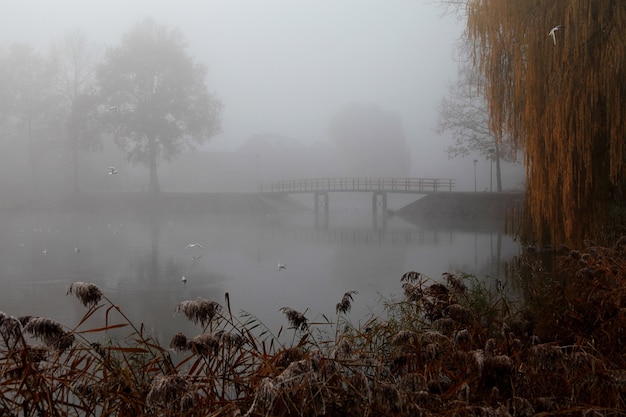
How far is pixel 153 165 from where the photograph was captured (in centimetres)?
3531

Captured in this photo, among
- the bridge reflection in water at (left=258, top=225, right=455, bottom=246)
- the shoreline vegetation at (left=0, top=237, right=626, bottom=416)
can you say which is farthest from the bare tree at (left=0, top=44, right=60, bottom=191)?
the shoreline vegetation at (left=0, top=237, right=626, bottom=416)

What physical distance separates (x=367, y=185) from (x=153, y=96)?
15155 millimetres

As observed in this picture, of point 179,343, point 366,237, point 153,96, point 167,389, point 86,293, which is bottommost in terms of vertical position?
point 366,237

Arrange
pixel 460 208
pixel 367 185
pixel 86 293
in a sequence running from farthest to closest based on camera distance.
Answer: pixel 367 185, pixel 460 208, pixel 86 293

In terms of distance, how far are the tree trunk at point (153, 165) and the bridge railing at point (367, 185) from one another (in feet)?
27.6

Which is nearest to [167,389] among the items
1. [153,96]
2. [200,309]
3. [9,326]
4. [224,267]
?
[200,309]

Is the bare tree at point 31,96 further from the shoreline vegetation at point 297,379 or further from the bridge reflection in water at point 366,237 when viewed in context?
the shoreline vegetation at point 297,379

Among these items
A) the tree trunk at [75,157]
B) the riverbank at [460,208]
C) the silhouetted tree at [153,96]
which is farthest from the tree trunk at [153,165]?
the riverbank at [460,208]

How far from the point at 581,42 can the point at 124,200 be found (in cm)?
3101

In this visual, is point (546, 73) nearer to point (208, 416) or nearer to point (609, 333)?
point (609, 333)

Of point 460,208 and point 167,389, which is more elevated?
point 167,389

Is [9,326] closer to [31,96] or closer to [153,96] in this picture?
[153,96]

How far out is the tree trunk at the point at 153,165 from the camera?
35.0 meters

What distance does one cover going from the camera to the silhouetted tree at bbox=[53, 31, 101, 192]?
35.4 metres
